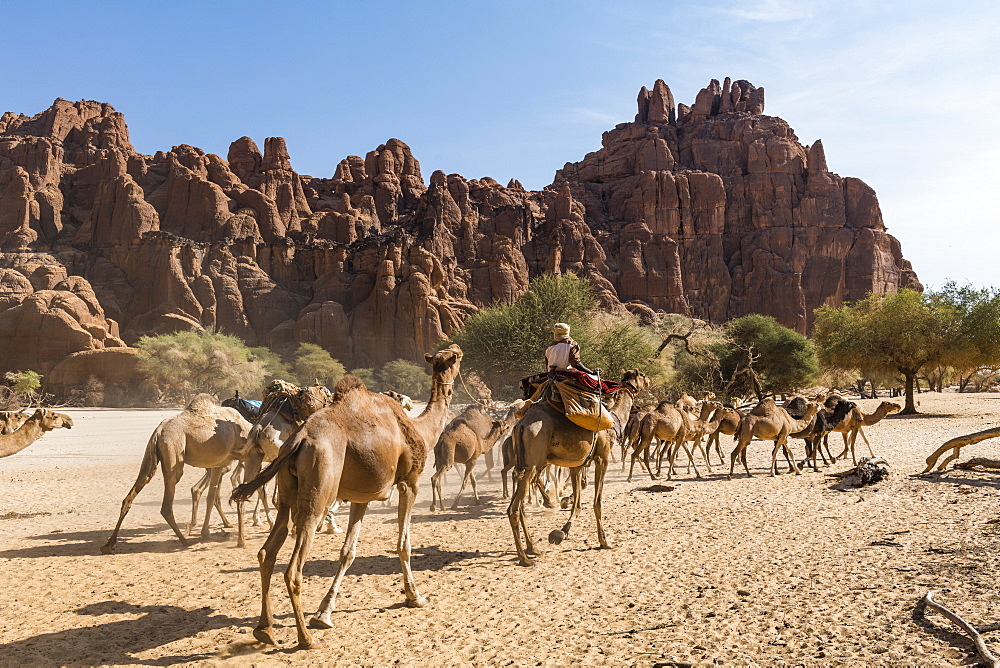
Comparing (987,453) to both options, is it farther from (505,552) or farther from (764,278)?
(764,278)

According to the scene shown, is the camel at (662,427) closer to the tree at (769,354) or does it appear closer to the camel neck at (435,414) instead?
the camel neck at (435,414)

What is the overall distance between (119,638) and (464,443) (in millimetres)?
7360

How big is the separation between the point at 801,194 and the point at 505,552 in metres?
125

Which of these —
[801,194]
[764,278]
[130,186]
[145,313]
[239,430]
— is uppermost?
[801,194]

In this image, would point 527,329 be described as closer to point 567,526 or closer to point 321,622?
point 567,526

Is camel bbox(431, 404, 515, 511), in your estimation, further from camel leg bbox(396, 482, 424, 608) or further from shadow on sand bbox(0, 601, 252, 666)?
shadow on sand bbox(0, 601, 252, 666)

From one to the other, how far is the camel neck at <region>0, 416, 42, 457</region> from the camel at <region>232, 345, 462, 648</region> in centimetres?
687

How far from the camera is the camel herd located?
18.1 ft

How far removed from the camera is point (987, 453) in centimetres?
1612

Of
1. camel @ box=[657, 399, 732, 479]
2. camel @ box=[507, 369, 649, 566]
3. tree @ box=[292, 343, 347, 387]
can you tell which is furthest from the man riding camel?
tree @ box=[292, 343, 347, 387]

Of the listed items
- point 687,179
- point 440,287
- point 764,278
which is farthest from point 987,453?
point 687,179

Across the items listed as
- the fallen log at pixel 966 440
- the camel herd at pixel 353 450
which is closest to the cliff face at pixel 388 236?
the camel herd at pixel 353 450

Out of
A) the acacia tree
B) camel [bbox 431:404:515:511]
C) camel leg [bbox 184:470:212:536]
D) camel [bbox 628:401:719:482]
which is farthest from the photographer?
the acacia tree

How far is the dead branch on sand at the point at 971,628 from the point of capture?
163 inches
